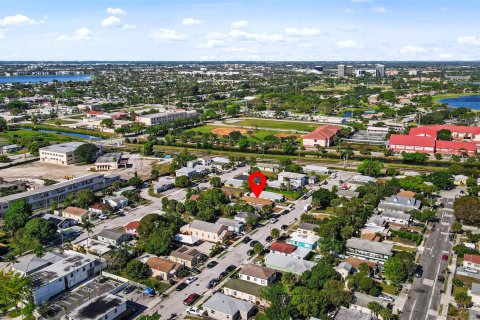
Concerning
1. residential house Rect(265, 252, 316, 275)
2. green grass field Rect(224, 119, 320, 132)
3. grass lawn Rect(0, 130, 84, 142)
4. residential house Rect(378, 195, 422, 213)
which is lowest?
residential house Rect(265, 252, 316, 275)

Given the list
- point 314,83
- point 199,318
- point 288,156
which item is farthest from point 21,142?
point 314,83

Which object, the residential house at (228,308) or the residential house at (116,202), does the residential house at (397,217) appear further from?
the residential house at (116,202)

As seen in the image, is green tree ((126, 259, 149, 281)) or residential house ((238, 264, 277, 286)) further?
green tree ((126, 259, 149, 281))

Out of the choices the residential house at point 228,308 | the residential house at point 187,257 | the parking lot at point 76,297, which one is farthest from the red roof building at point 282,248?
the parking lot at point 76,297

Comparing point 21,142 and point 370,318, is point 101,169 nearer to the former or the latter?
point 21,142

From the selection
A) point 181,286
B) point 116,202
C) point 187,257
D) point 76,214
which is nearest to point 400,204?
point 187,257

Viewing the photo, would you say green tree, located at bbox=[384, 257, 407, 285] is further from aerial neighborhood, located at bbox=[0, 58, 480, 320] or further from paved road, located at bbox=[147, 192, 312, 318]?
Answer: paved road, located at bbox=[147, 192, 312, 318]

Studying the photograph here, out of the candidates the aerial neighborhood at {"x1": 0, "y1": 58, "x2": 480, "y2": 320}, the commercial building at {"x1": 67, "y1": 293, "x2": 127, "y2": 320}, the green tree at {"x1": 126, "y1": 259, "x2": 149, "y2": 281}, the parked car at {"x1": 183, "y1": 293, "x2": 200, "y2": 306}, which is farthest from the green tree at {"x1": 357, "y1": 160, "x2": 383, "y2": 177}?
the commercial building at {"x1": 67, "y1": 293, "x2": 127, "y2": 320}
